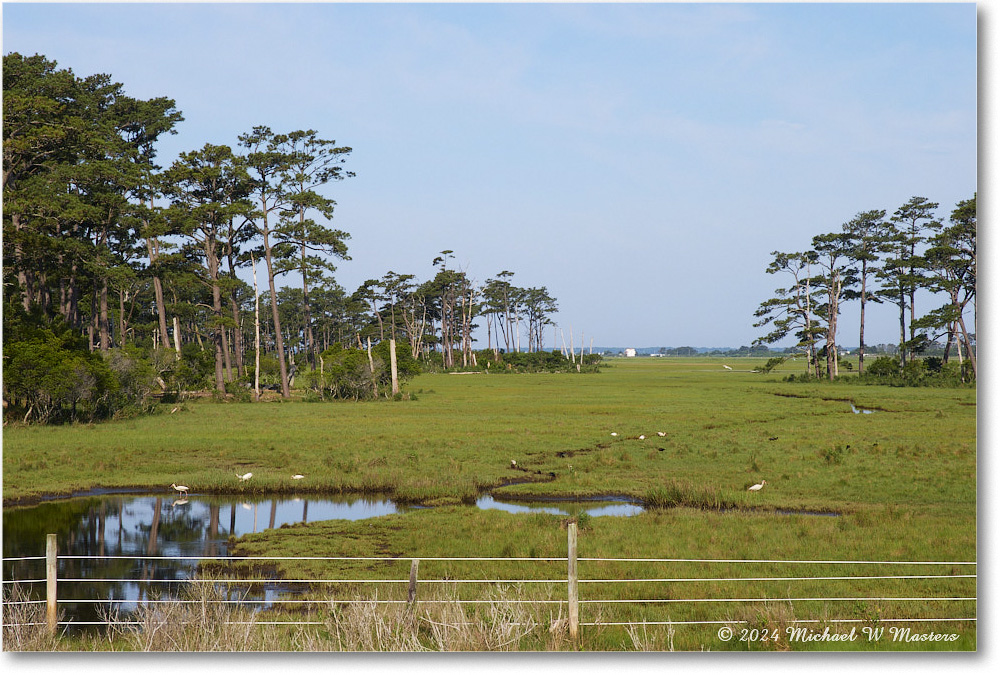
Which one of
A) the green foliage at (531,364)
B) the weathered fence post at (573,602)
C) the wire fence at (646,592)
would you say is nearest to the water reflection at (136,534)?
the wire fence at (646,592)

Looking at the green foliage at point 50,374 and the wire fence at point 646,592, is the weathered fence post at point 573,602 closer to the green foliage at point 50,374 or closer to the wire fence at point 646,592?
the wire fence at point 646,592

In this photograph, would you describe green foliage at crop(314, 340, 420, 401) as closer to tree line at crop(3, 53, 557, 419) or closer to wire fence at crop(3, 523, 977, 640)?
tree line at crop(3, 53, 557, 419)

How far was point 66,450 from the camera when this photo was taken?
23156 millimetres

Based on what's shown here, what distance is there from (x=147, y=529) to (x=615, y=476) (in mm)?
11548

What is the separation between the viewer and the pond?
11828 mm

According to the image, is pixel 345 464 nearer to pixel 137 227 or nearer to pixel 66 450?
pixel 66 450

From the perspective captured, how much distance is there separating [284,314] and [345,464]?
87.1 meters

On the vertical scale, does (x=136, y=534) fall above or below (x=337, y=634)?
below

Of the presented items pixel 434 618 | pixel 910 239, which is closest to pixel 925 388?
pixel 910 239

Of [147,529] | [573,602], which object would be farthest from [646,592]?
[147,529]

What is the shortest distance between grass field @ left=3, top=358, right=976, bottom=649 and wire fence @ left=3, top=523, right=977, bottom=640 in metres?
0.09

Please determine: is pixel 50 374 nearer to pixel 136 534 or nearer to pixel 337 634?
pixel 136 534

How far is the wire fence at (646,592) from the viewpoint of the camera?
898 cm

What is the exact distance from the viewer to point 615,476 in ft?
69.4
